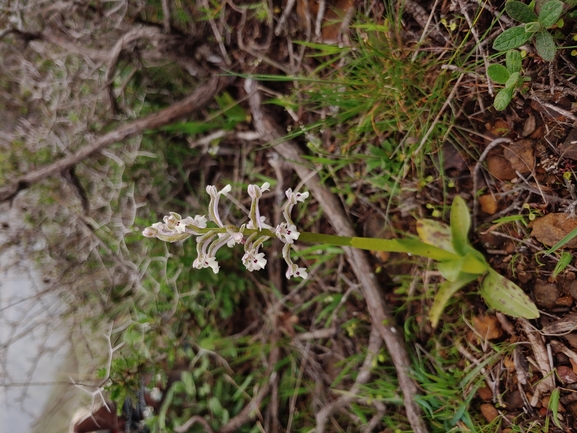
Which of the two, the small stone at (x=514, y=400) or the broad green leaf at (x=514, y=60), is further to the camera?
the small stone at (x=514, y=400)

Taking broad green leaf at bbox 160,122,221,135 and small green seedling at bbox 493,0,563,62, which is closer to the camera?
small green seedling at bbox 493,0,563,62

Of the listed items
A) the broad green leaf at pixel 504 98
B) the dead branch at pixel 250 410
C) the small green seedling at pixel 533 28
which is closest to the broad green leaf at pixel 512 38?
the small green seedling at pixel 533 28

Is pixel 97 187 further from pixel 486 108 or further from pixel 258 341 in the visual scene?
pixel 486 108

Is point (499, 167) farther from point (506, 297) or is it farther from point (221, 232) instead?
point (221, 232)

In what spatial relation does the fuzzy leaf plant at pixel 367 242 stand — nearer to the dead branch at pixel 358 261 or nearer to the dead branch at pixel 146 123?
the dead branch at pixel 358 261

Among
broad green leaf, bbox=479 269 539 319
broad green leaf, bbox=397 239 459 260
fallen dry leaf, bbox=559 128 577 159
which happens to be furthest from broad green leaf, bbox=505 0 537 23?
broad green leaf, bbox=479 269 539 319

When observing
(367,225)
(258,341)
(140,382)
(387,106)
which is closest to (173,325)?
(140,382)

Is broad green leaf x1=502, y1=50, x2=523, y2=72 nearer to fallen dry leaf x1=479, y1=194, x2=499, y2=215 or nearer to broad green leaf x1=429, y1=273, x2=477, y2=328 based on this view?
fallen dry leaf x1=479, y1=194, x2=499, y2=215
